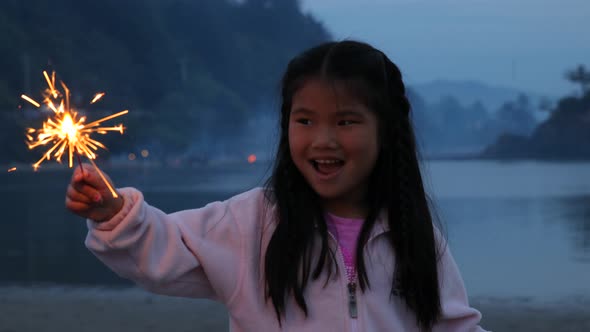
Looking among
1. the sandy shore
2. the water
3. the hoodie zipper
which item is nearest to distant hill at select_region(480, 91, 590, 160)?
the water

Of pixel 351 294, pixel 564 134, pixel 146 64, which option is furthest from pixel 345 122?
pixel 146 64

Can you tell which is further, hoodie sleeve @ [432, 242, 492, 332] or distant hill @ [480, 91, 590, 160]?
distant hill @ [480, 91, 590, 160]

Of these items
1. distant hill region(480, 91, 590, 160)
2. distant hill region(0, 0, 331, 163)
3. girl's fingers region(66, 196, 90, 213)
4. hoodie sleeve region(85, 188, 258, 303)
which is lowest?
hoodie sleeve region(85, 188, 258, 303)

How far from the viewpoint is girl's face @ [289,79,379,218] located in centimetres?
214

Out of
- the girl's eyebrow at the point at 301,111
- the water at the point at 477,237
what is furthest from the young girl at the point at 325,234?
the water at the point at 477,237

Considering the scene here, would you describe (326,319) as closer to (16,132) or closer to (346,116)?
(346,116)

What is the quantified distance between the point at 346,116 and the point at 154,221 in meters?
0.52

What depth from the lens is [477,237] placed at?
12.1 m

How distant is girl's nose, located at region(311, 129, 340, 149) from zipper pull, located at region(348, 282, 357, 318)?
323mm

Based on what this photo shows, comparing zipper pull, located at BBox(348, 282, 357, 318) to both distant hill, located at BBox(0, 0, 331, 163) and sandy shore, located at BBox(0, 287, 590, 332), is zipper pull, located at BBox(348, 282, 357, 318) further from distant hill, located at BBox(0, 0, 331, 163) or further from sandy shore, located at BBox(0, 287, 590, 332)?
distant hill, located at BBox(0, 0, 331, 163)

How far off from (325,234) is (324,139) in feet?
0.79

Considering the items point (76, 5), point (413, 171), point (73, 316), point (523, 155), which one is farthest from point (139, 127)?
point (413, 171)

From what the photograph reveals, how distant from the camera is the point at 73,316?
19.6ft

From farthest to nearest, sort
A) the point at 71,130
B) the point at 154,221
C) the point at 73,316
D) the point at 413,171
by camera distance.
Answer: the point at 73,316, the point at 413,171, the point at 154,221, the point at 71,130
